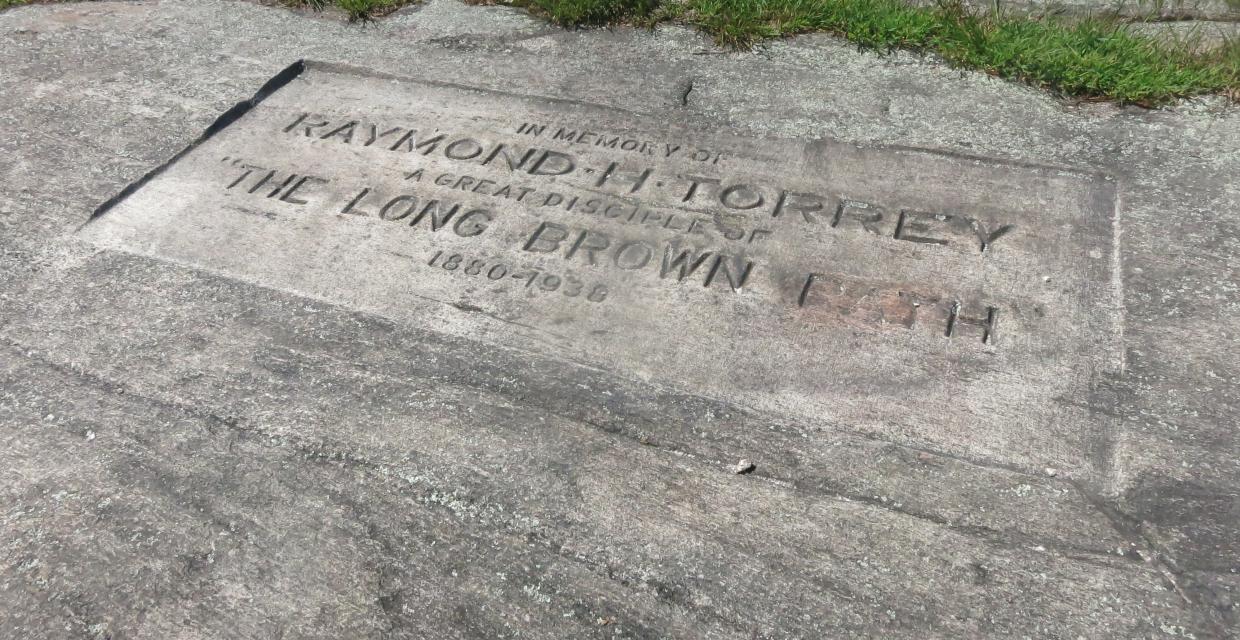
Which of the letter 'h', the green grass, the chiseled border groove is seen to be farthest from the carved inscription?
→ the green grass

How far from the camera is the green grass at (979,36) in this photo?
3.45m

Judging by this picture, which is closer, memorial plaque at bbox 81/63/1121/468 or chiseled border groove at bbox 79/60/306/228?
memorial plaque at bbox 81/63/1121/468

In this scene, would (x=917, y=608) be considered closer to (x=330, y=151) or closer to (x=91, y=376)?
(x=91, y=376)

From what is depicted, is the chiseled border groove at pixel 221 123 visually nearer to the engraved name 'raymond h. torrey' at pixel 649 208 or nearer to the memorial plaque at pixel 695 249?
the memorial plaque at pixel 695 249

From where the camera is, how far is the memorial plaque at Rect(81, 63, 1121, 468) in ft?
7.59

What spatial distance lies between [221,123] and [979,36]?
10.3 feet

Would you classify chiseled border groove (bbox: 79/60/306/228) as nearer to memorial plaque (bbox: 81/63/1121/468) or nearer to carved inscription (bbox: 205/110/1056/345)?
memorial plaque (bbox: 81/63/1121/468)

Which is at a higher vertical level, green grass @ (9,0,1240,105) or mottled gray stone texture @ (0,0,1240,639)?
green grass @ (9,0,1240,105)

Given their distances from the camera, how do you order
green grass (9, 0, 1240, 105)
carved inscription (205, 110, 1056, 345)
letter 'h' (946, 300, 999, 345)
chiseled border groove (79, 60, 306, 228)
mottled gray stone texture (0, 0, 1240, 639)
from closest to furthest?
mottled gray stone texture (0, 0, 1240, 639) → letter 'h' (946, 300, 999, 345) → carved inscription (205, 110, 1056, 345) → chiseled border groove (79, 60, 306, 228) → green grass (9, 0, 1240, 105)

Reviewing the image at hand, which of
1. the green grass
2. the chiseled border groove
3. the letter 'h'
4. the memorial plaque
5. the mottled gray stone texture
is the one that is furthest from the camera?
the green grass

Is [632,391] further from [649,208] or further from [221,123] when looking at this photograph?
[221,123]

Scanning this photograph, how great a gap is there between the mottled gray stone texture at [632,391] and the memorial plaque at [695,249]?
14mm

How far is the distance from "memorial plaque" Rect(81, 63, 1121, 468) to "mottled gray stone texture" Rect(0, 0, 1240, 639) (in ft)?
0.04

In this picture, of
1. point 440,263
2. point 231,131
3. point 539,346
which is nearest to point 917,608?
point 539,346
